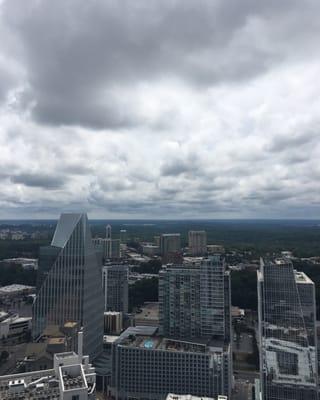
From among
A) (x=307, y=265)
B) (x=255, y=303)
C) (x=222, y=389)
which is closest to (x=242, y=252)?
(x=307, y=265)

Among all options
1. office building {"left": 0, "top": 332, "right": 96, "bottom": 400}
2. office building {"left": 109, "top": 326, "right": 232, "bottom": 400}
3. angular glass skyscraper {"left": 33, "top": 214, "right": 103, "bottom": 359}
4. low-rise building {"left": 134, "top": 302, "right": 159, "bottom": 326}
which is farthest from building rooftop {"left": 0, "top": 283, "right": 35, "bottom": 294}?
office building {"left": 0, "top": 332, "right": 96, "bottom": 400}

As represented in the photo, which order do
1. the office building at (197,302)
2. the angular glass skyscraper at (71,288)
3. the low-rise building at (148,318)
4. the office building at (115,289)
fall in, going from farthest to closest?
the office building at (115,289) < the low-rise building at (148,318) < the office building at (197,302) < the angular glass skyscraper at (71,288)

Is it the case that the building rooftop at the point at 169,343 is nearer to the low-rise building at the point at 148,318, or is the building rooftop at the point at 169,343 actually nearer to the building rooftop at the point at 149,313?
the low-rise building at the point at 148,318

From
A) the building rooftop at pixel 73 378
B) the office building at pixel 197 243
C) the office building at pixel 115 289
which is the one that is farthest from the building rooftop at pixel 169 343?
the office building at pixel 197 243

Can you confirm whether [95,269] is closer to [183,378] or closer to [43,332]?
[43,332]

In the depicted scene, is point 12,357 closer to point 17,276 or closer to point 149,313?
point 149,313

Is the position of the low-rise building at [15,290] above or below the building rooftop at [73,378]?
below

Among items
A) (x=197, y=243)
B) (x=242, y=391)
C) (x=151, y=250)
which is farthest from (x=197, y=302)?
(x=151, y=250)
